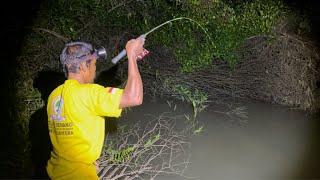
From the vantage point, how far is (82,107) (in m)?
2.81

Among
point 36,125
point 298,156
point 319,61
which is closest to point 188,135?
point 298,156

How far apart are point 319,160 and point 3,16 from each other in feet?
13.3

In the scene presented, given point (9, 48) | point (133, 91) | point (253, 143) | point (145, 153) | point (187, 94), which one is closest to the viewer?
point (133, 91)

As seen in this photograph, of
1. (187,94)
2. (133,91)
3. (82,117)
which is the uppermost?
(133,91)

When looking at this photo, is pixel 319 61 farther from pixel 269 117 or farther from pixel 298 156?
pixel 298 156

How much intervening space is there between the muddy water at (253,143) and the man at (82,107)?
2.42 metres

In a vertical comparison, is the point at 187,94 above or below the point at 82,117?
below

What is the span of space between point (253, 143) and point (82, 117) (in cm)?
385

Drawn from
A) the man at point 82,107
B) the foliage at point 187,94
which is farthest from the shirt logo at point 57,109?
the foliage at point 187,94

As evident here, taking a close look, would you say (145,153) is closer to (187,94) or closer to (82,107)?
(187,94)

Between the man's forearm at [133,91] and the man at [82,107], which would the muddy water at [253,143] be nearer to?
the man at [82,107]

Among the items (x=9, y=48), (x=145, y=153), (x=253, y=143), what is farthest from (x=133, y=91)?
(x=253, y=143)

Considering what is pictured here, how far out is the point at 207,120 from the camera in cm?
642

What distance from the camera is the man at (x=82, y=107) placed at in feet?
9.07
